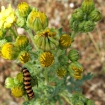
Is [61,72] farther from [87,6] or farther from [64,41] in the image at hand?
[87,6]

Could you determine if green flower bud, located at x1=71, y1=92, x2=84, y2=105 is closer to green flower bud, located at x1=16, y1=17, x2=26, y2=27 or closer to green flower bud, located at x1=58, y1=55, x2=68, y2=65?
green flower bud, located at x1=58, y1=55, x2=68, y2=65

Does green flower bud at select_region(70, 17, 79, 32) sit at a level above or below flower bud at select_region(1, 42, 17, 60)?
above

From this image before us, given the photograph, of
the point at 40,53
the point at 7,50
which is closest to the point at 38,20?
the point at 40,53

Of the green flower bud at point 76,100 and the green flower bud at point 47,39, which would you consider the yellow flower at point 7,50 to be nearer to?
the green flower bud at point 47,39

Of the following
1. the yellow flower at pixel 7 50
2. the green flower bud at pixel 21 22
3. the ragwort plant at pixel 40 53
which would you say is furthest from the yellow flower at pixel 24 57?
the green flower bud at pixel 21 22

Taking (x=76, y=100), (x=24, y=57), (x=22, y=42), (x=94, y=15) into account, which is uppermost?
(x=94, y=15)

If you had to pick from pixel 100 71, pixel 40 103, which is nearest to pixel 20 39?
pixel 40 103

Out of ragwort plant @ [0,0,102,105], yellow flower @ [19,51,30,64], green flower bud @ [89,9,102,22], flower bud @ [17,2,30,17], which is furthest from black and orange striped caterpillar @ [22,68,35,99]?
green flower bud @ [89,9,102,22]

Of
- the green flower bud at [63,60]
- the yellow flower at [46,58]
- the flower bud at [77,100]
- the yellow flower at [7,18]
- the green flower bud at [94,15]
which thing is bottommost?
the flower bud at [77,100]
